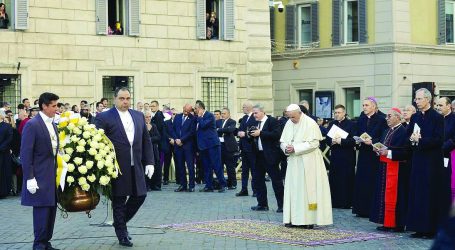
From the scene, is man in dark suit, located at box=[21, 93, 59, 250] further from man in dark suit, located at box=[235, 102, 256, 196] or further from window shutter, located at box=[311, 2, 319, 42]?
window shutter, located at box=[311, 2, 319, 42]

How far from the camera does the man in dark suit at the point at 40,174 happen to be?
38.4 feet

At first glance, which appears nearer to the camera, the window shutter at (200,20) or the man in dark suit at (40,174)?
the man in dark suit at (40,174)

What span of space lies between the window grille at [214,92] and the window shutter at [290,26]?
1140cm

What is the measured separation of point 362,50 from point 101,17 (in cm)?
1471

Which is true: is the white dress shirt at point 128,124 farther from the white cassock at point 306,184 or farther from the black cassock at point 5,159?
the black cassock at point 5,159

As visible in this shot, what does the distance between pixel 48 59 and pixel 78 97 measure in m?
1.44

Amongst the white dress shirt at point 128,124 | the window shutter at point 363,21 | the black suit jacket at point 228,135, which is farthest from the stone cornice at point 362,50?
the white dress shirt at point 128,124

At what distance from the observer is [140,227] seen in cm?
1489

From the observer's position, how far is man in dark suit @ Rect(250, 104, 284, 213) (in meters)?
17.2

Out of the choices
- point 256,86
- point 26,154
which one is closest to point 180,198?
point 26,154

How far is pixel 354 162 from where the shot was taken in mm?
18375

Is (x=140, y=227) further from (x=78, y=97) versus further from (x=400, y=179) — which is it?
(x=78, y=97)

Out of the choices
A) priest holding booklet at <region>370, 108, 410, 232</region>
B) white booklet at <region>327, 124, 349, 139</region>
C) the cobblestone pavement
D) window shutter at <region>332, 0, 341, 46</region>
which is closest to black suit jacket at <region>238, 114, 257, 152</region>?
the cobblestone pavement

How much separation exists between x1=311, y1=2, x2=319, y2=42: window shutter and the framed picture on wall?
277cm
